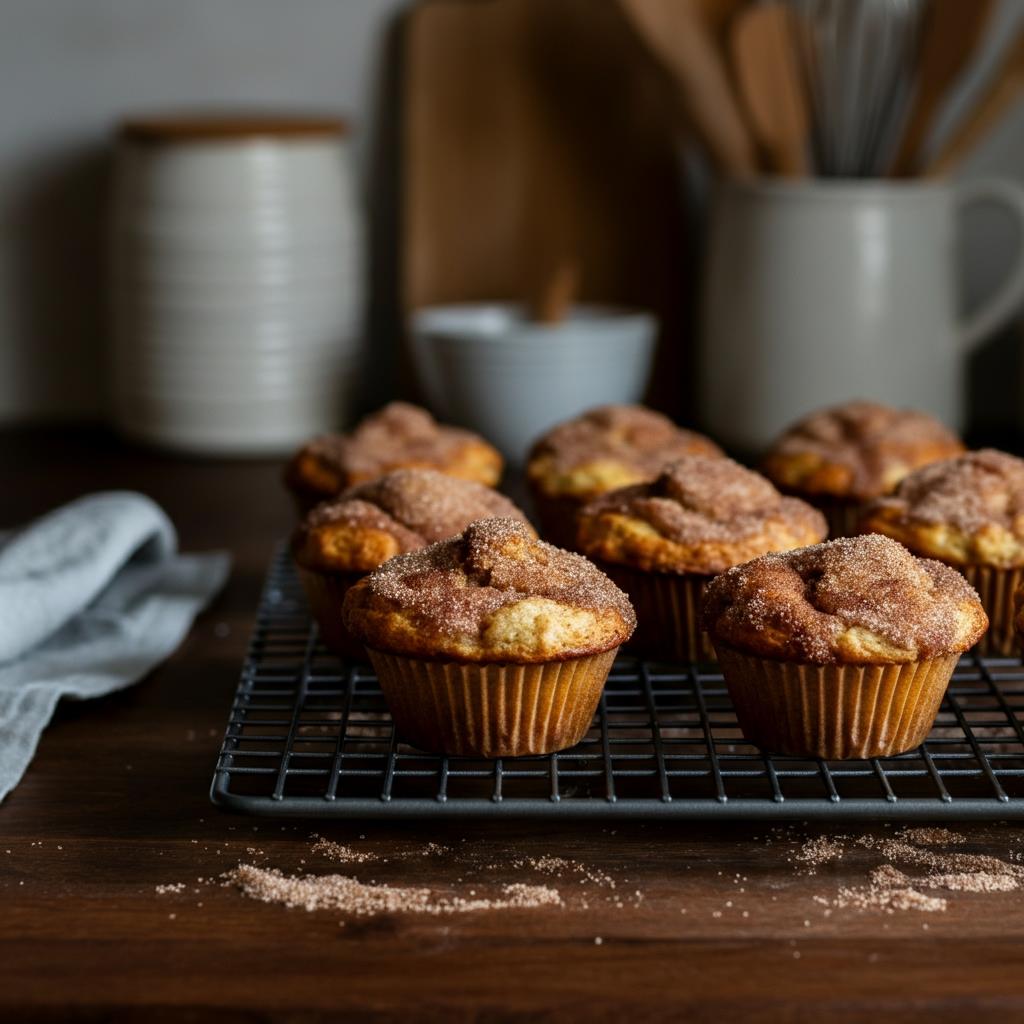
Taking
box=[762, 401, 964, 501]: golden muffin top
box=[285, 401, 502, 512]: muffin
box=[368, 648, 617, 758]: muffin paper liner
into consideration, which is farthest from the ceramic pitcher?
box=[368, 648, 617, 758]: muffin paper liner

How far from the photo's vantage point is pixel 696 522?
5.26ft

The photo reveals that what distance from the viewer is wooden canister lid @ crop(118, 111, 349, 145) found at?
2436 millimetres

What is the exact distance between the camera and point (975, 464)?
1.70 meters

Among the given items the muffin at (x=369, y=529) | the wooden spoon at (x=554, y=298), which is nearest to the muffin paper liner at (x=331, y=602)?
the muffin at (x=369, y=529)

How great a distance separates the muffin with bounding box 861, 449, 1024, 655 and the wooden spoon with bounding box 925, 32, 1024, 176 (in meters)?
0.93

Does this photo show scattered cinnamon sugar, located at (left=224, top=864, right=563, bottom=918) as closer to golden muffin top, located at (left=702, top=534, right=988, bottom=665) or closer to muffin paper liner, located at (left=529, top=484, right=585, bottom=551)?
golden muffin top, located at (left=702, top=534, right=988, bottom=665)

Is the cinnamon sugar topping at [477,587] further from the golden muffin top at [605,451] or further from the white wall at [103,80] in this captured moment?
the white wall at [103,80]

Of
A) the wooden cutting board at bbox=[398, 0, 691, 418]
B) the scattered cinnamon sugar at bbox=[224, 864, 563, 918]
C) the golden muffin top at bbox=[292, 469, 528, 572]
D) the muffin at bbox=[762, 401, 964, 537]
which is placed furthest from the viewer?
the wooden cutting board at bbox=[398, 0, 691, 418]

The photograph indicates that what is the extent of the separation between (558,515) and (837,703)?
656mm

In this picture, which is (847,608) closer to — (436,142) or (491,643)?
(491,643)

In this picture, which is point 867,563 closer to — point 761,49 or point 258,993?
point 258,993

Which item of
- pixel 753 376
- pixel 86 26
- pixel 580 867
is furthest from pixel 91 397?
pixel 580 867

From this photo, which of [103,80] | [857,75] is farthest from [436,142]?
[857,75]

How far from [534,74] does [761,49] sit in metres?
0.47
